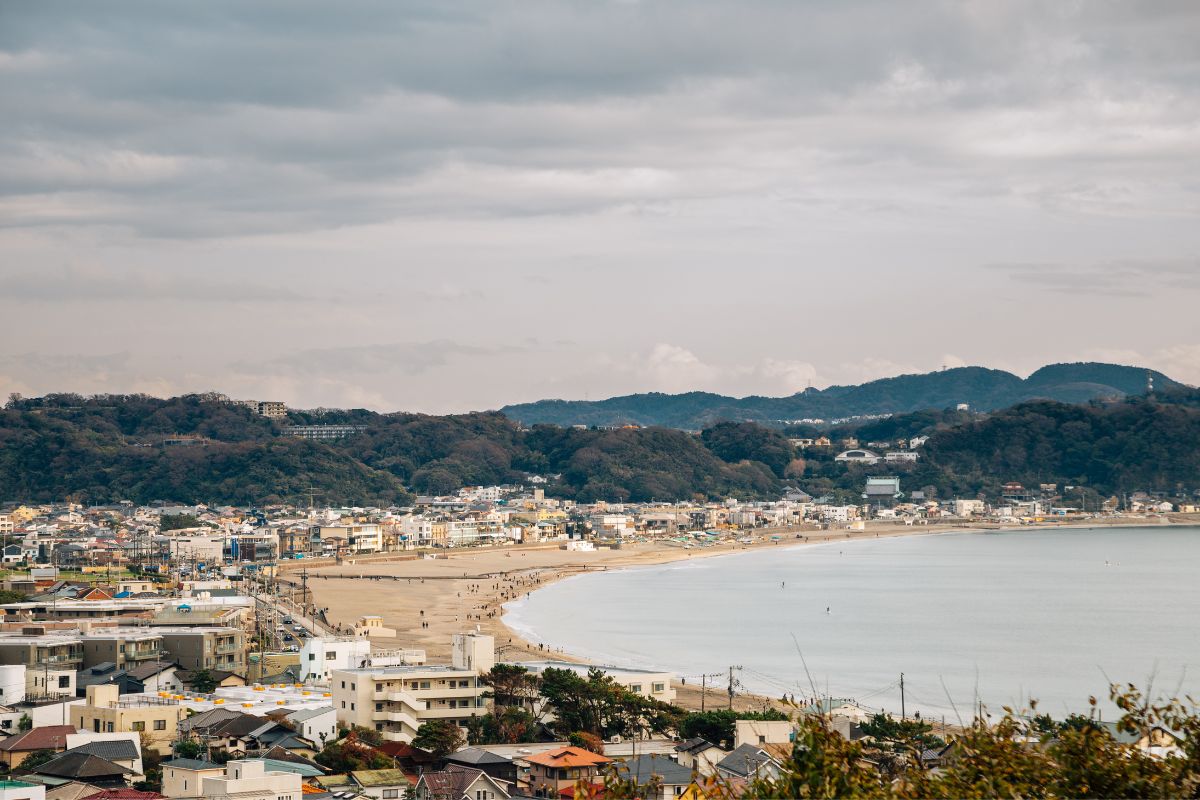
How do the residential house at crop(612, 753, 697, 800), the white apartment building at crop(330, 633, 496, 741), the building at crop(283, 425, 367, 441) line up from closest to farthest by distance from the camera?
the residential house at crop(612, 753, 697, 800)
the white apartment building at crop(330, 633, 496, 741)
the building at crop(283, 425, 367, 441)

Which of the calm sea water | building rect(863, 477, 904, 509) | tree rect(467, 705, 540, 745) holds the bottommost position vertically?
the calm sea water

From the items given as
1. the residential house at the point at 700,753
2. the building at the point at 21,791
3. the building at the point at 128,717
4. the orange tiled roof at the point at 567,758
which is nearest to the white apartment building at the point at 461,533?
the building at the point at 128,717

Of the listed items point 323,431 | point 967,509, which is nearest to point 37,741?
point 967,509

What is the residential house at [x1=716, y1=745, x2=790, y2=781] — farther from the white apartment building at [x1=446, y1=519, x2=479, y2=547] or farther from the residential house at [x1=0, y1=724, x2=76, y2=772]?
the white apartment building at [x1=446, y1=519, x2=479, y2=547]

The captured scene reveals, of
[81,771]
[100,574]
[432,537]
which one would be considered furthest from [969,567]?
[81,771]

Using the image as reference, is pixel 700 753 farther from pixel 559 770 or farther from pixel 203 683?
pixel 203 683

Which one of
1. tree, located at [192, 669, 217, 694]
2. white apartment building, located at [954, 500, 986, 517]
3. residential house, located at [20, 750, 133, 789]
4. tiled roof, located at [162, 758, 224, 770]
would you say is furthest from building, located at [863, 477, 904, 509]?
residential house, located at [20, 750, 133, 789]
